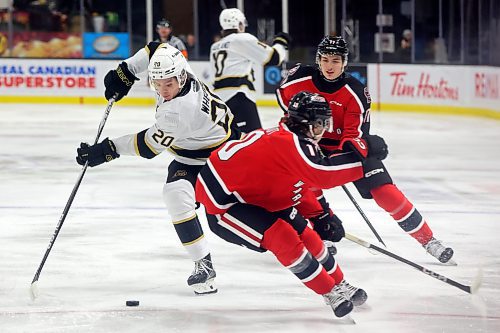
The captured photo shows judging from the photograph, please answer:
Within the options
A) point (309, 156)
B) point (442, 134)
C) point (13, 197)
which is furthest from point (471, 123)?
point (309, 156)

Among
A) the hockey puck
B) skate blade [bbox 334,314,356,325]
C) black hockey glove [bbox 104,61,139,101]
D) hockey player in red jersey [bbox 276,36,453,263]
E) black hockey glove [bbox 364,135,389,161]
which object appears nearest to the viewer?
skate blade [bbox 334,314,356,325]

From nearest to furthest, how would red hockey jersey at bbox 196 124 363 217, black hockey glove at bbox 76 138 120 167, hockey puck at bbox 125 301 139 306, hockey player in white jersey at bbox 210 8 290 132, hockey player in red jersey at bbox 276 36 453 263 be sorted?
red hockey jersey at bbox 196 124 363 217
hockey puck at bbox 125 301 139 306
black hockey glove at bbox 76 138 120 167
hockey player in red jersey at bbox 276 36 453 263
hockey player in white jersey at bbox 210 8 290 132

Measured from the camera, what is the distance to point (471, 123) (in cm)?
1152

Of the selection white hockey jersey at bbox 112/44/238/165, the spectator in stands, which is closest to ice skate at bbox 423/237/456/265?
white hockey jersey at bbox 112/44/238/165

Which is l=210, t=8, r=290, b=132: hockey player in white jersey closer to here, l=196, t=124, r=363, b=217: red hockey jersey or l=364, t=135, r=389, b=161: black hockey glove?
l=364, t=135, r=389, b=161: black hockey glove

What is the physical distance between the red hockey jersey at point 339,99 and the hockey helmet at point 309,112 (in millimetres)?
944

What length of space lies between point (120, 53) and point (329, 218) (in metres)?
10.8

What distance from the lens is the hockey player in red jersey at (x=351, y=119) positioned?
4871mm

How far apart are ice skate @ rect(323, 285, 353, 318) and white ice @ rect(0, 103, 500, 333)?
72mm

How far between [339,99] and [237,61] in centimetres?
268

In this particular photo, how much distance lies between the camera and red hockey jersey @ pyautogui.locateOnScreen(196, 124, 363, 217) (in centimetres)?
382

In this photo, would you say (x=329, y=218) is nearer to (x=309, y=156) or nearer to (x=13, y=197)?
(x=309, y=156)

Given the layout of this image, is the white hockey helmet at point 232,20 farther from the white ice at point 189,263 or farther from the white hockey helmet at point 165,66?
the white hockey helmet at point 165,66

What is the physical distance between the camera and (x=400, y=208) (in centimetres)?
491
